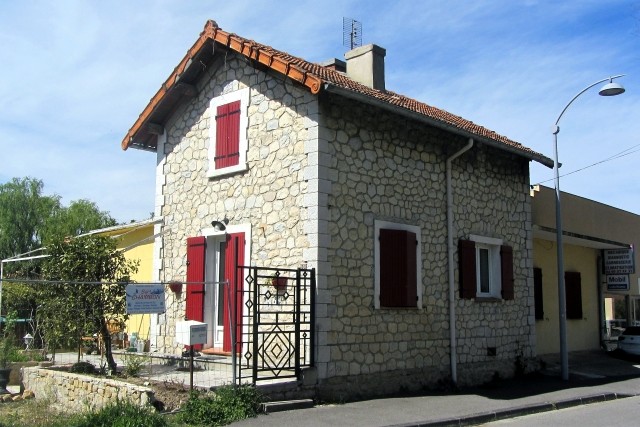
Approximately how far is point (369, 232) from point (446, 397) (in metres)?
3.20

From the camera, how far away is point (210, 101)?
13.0 metres

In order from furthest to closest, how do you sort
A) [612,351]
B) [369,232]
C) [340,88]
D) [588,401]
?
[612,351] < [588,401] < [369,232] < [340,88]

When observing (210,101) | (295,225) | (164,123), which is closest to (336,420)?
(295,225)

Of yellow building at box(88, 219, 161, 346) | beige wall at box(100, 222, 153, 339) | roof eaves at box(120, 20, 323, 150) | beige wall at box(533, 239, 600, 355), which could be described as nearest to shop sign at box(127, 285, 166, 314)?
roof eaves at box(120, 20, 323, 150)

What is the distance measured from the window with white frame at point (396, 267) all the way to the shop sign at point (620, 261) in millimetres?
10469

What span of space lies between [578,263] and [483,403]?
32.7 feet

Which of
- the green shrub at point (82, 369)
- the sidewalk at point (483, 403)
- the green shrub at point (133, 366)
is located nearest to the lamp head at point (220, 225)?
the green shrub at point (133, 366)

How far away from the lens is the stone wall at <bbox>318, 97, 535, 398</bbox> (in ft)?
36.0

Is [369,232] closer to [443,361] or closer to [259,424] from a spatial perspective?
[443,361]

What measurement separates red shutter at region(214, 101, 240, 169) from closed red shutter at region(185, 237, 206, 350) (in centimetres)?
152

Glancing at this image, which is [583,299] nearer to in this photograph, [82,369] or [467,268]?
[467,268]

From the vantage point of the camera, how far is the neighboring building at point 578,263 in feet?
56.4

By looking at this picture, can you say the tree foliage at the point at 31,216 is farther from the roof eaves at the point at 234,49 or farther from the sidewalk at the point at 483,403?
the sidewalk at the point at 483,403

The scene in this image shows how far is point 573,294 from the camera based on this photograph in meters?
19.0
